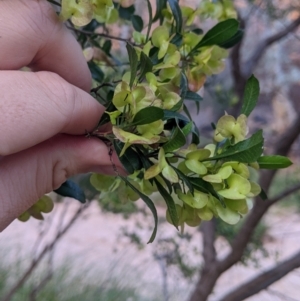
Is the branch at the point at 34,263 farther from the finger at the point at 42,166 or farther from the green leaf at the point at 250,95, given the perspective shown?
the green leaf at the point at 250,95

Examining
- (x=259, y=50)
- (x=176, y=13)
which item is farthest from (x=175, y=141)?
(x=259, y=50)

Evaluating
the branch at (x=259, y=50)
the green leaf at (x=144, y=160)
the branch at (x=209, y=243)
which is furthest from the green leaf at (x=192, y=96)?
the branch at (x=259, y=50)

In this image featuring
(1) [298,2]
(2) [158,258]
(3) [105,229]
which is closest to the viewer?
(1) [298,2]

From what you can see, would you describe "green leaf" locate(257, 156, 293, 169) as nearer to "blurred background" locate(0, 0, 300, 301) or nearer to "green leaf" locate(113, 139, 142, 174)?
"green leaf" locate(113, 139, 142, 174)

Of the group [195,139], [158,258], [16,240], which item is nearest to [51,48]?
[195,139]

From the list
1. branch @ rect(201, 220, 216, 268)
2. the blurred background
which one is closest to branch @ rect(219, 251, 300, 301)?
the blurred background

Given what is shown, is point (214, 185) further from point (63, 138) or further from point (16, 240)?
point (16, 240)
